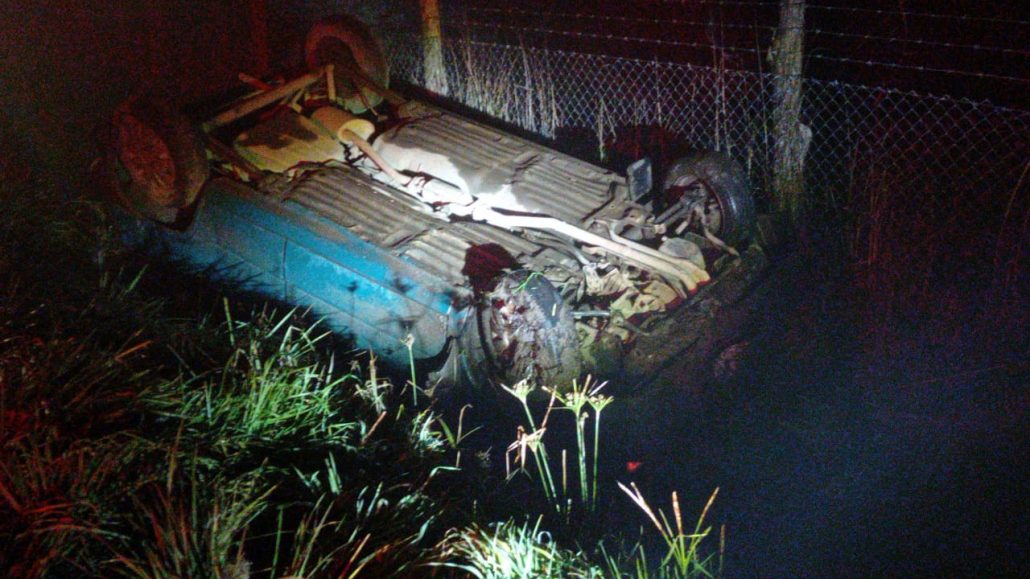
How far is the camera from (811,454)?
445 cm

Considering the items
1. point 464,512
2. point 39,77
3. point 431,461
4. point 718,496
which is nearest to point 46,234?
point 39,77

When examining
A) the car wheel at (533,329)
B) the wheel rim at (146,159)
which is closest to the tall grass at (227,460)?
the car wheel at (533,329)

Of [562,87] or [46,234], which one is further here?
[562,87]

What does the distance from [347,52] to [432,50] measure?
5.89 ft

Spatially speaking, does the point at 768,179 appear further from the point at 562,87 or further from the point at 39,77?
the point at 39,77

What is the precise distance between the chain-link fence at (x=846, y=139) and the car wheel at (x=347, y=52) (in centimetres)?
128

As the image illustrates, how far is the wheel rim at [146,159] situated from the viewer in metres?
4.95

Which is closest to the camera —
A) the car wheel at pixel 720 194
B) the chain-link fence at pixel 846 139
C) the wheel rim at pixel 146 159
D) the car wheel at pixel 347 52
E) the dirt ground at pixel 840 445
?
the dirt ground at pixel 840 445

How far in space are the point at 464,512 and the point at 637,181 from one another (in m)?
2.47

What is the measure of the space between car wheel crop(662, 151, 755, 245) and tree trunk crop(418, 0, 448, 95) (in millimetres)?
3203

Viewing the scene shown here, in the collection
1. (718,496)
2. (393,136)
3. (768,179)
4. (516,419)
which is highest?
(393,136)

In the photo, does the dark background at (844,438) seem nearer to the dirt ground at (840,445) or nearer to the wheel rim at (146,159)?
the dirt ground at (840,445)

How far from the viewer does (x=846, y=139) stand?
23.0ft

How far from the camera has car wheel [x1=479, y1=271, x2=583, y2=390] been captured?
4.06 meters
